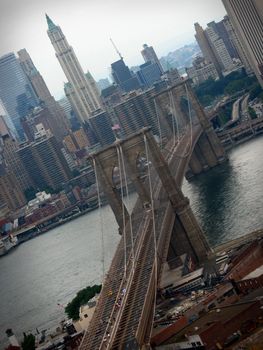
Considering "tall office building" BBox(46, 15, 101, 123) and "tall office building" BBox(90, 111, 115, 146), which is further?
"tall office building" BBox(46, 15, 101, 123)

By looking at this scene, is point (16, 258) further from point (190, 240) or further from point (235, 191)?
point (190, 240)

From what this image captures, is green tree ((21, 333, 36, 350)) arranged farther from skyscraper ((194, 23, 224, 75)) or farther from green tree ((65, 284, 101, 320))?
skyscraper ((194, 23, 224, 75))

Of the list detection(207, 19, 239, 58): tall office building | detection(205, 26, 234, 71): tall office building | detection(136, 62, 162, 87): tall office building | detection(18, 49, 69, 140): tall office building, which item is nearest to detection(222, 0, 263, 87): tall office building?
detection(205, 26, 234, 71): tall office building

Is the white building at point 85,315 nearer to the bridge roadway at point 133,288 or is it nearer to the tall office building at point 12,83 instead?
the bridge roadway at point 133,288

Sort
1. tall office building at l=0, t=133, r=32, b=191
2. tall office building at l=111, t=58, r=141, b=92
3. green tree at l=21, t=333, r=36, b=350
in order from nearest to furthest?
green tree at l=21, t=333, r=36, b=350 → tall office building at l=0, t=133, r=32, b=191 → tall office building at l=111, t=58, r=141, b=92

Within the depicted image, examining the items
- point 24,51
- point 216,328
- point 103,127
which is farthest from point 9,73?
point 216,328

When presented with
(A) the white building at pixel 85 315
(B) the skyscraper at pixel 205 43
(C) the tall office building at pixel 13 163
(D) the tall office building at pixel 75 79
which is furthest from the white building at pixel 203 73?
(A) the white building at pixel 85 315
